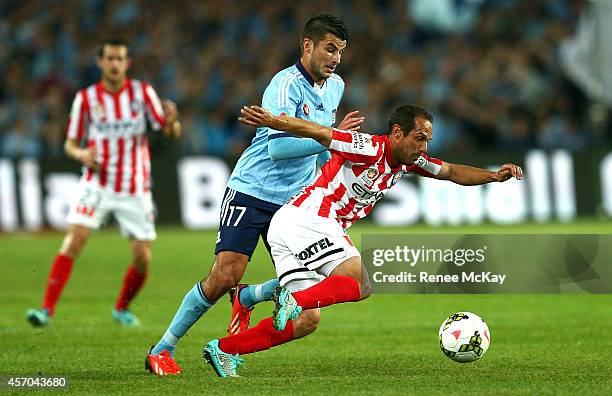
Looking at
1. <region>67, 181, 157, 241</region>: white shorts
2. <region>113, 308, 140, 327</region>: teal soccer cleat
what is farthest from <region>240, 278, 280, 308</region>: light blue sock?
<region>67, 181, 157, 241</region>: white shorts

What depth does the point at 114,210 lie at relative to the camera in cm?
1030

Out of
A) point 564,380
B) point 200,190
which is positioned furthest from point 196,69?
point 564,380

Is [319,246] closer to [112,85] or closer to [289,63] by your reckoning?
[112,85]

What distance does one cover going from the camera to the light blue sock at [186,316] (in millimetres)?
7078

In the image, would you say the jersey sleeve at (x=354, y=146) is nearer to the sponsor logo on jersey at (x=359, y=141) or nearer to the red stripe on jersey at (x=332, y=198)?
the sponsor logo on jersey at (x=359, y=141)

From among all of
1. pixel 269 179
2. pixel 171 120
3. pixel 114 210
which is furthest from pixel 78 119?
pixel 269 179

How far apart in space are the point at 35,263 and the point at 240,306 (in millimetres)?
8043

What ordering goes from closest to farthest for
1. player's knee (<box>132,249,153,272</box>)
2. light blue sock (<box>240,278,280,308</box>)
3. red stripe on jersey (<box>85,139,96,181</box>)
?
light blue sock (<box>240,278,280,308</box>), player's knee (<box>132,249,153,272</box>), red stripe on jersey (<box>85,139,96,181</box>)

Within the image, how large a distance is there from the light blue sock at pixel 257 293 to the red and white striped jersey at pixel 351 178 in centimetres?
64

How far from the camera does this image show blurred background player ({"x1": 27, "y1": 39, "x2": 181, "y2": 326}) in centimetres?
1009

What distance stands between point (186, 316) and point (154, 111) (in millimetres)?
3435

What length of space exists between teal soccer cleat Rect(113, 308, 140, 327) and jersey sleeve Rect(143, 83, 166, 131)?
1544mm

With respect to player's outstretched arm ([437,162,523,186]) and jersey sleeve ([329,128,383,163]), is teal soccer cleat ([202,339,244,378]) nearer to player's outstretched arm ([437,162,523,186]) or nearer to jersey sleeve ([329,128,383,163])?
jersey sleeve ([329,128,383,163])

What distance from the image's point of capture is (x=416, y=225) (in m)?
18.5
